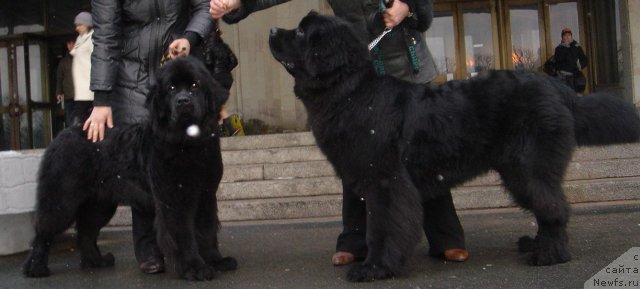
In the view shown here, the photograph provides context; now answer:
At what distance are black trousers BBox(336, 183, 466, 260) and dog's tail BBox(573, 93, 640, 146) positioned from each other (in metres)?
0.98

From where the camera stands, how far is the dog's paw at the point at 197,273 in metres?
4.04

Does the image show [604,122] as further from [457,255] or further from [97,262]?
[97,262]

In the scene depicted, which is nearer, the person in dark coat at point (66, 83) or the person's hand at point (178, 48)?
the person's hand at point (178, 48)

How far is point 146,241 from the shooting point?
450 centimetres

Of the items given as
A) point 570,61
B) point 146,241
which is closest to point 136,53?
point 146,241

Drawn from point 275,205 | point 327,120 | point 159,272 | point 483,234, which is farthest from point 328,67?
point 275,205

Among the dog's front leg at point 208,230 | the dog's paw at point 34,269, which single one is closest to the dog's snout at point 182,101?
the dog's front leg at point 208,230

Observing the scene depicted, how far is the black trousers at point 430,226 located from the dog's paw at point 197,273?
97 cm

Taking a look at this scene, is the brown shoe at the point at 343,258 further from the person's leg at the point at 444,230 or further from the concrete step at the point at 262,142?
the concrete step at the point at 262,142

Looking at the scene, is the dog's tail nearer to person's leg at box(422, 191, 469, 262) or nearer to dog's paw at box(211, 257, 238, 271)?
person's leg at box(422, 191, 469, 262)

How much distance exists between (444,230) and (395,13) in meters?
1.53

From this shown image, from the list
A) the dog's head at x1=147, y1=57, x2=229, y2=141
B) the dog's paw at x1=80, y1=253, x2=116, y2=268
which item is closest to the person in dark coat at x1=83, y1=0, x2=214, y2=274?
the dog's head at x1=147, y1=57, x2=229, y2=141

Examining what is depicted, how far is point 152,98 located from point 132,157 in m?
0.55

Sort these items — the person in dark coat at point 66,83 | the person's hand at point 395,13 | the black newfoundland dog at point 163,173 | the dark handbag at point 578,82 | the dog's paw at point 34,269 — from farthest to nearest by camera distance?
the dark handbag at point 578,82, the person in dark coat at point 66,83, the dog's paw at point 34,269, the person's hand at point 395,13, the black newfoundland dog at point 163,173
